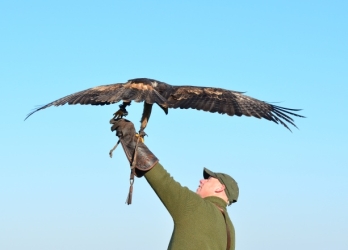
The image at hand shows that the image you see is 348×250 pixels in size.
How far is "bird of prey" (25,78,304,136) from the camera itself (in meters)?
4.74

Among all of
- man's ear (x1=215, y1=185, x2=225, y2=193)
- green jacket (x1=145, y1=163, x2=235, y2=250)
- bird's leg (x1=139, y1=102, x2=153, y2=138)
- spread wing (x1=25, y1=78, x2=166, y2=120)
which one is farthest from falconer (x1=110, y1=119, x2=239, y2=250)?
spread wing (x1=25, y1=78, x2=166, y2=120)

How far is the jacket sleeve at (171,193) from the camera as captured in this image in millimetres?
3092

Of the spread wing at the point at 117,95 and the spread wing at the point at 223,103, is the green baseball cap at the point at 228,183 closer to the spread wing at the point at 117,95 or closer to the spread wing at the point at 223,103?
the spread wing at the point at 117,95

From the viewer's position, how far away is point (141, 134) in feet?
12.1

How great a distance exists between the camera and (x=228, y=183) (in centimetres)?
334

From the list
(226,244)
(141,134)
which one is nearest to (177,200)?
(226,244)

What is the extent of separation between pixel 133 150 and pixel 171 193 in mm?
316

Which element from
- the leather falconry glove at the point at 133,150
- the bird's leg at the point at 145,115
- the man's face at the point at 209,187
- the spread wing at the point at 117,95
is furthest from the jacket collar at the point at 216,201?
the spread wing at the point at 117,95

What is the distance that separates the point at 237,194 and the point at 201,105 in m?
2.58

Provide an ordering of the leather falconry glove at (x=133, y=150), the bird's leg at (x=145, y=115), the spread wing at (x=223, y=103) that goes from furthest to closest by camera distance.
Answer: the spread wing at (x=223, y=103) < the bird's leg at (x=145, y=115) < the leather falconry glove at (x=133, y=150)

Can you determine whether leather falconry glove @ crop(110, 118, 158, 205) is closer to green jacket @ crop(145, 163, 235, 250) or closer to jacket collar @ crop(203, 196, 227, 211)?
green jacket @ crop(145, 163, 235, 250)

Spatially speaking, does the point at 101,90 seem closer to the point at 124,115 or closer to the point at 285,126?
the point at 124,115

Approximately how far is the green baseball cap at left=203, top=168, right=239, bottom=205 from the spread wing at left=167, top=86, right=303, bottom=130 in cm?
220

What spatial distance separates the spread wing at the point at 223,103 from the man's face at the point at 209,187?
2.18 metres
